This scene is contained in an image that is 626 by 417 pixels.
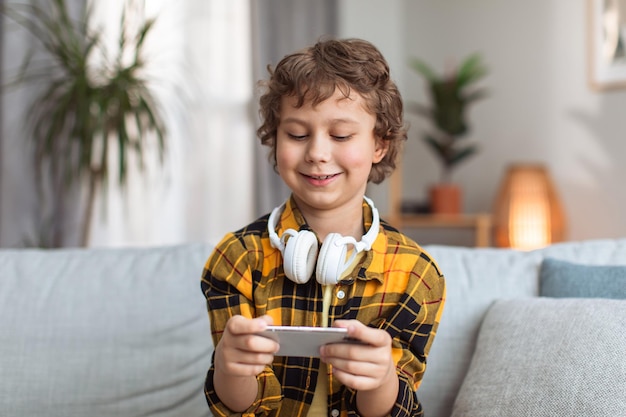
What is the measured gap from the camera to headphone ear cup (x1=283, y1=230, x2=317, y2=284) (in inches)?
44.9

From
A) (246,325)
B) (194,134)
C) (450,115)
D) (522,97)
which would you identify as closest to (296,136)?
(246,325)

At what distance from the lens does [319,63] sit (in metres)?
1.18

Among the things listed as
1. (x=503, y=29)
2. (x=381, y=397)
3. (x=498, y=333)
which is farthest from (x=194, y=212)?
(x=381, y=397)

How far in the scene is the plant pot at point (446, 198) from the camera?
436cm

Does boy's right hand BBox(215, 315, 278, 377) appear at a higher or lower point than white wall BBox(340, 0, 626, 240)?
lower

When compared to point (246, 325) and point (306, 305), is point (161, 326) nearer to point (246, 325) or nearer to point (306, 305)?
point (306, 305)

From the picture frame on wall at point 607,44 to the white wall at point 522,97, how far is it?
0.22 feet

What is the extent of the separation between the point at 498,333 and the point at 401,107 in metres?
0.49

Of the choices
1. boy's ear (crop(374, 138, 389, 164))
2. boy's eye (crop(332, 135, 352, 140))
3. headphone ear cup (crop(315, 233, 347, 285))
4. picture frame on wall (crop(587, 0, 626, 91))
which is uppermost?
picture frame on wall (crop(587, 0, 626, 91))

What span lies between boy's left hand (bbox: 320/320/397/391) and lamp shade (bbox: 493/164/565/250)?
3.15 metres

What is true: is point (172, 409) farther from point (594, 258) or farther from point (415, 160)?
point (415, 160)

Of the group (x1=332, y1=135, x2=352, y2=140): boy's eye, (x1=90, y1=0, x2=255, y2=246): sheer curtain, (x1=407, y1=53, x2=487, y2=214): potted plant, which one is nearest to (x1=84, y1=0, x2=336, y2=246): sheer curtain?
(x1=90, y1=0, x2=255, y2=246): sheer curtain

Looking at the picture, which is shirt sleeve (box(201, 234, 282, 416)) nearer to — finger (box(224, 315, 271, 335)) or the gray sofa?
finger (box(224, 315, 271, 335))

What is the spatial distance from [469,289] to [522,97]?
3.01 metres
